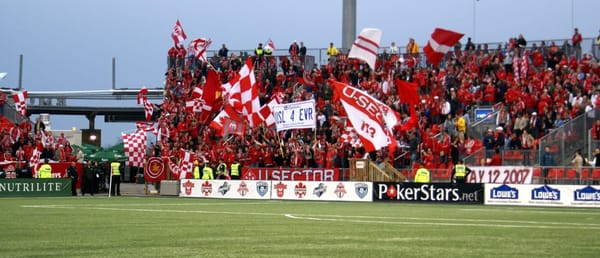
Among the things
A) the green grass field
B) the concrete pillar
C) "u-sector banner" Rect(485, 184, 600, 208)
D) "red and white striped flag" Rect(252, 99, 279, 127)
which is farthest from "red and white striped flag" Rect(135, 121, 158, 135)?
the green grass field

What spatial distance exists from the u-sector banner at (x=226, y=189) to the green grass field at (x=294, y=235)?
15896 mm

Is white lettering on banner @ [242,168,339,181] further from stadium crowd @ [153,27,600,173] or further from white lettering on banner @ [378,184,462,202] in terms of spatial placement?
white lettering on banner @ [378,184,462,202]

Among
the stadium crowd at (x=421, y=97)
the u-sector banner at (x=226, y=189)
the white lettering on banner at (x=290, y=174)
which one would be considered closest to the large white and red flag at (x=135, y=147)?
the stadium crowd at (x=421, y=97)

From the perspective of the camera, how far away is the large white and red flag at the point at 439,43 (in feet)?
156

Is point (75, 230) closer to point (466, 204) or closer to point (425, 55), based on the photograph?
point (466, 204)

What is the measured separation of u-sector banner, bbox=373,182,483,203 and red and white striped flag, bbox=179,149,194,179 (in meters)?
12.1

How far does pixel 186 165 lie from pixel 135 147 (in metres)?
2.88

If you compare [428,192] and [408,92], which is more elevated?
[408,92]

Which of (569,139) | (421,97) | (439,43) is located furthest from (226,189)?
(569,139)

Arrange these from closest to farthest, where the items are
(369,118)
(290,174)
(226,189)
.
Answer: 1. (369,118)
2. (226,189)
3. (290,174)

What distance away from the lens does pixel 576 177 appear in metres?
36.0

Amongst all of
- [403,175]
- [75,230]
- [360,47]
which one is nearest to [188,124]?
[360,47]

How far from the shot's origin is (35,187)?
44.5 m

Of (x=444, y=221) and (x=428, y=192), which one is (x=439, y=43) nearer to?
(x=428, y=192)
